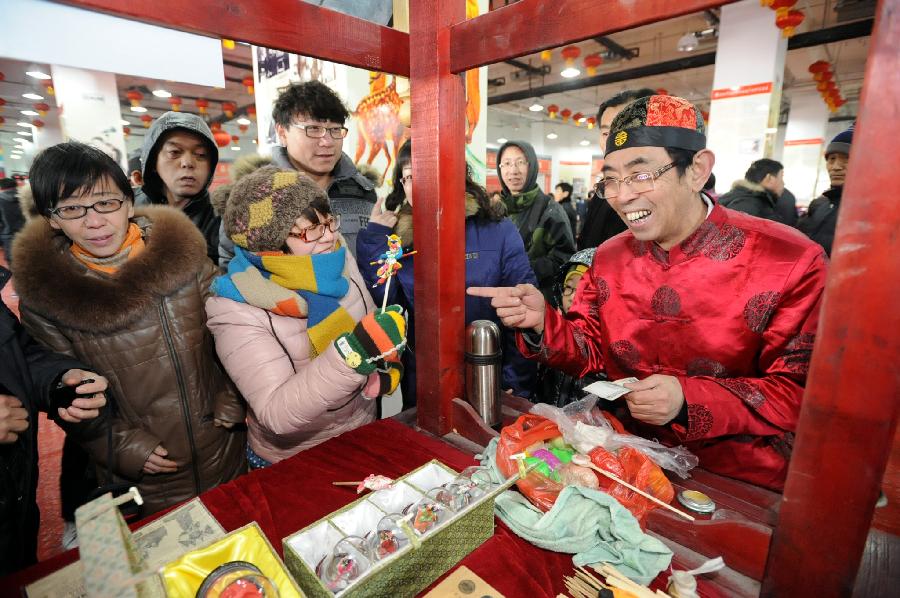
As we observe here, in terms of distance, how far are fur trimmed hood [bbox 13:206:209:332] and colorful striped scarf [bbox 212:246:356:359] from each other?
23 centimetres

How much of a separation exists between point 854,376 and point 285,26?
133 centimetres

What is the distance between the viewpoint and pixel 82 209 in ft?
4.90

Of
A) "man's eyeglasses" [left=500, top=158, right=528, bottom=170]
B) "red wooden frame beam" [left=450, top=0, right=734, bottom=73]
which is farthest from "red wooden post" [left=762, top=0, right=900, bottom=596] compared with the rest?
"man's eyeglasses" [left=500, top=158, right=528, bottom=170]

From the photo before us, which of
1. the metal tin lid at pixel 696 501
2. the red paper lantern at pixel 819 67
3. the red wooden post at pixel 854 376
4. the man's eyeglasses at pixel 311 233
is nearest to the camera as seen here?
the red wooden post at pixel 854 376

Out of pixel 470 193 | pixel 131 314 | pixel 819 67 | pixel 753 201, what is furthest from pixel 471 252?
pixel 819 67

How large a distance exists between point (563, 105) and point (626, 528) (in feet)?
54.1

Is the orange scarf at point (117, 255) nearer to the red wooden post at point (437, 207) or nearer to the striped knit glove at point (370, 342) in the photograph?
the striped knit glove at point (370, 342)

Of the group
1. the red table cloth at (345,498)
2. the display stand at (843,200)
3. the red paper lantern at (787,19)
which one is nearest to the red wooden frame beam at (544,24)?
the display stand at (843,200)

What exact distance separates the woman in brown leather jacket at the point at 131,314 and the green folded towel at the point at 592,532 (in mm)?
1249

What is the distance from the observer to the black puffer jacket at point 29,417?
1.30m

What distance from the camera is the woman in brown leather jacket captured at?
4.77ft

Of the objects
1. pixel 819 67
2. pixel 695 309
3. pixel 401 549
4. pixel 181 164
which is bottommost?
pixel 401 549

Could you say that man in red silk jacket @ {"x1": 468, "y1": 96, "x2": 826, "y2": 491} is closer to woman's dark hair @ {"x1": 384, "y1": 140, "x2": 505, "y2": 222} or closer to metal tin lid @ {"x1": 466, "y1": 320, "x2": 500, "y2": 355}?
metal tin lid @ {"x1": 466, "y1": 320, "x2": 500, "y2": 355}

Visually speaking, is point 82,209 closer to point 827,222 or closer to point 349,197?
point 349,197
